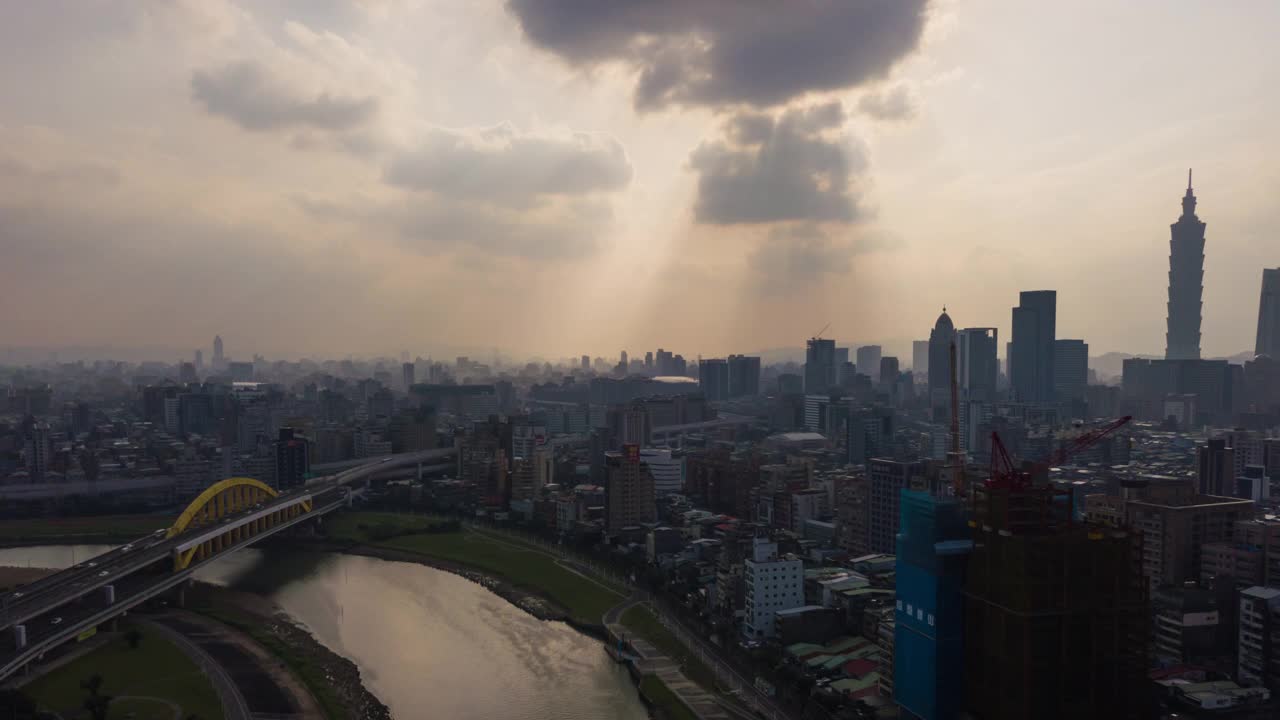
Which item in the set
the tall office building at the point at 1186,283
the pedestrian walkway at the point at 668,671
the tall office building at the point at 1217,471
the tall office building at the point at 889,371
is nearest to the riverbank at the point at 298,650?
the pedestrian walkway at the point at 668,671

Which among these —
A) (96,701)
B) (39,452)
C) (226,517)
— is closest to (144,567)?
(226,517)

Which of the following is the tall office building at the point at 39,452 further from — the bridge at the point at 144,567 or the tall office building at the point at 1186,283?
the tall office building at the point at 1186,283

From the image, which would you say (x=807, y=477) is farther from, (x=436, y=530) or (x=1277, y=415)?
(x=1277, y=415)

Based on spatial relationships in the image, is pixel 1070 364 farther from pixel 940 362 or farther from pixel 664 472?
pixel 664 472

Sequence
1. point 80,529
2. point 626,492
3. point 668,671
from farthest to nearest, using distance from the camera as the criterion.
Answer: point 80,529, point 626,492, point 668,671

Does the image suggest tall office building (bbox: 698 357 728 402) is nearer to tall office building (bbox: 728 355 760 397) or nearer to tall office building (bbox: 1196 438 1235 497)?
tall office building (bbox: 728 355 760 397)

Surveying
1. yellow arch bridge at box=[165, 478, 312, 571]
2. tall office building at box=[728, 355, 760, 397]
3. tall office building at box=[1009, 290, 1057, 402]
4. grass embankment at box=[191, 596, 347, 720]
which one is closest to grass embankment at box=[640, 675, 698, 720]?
grass embankment at box=[191, 596, 347, 720]
